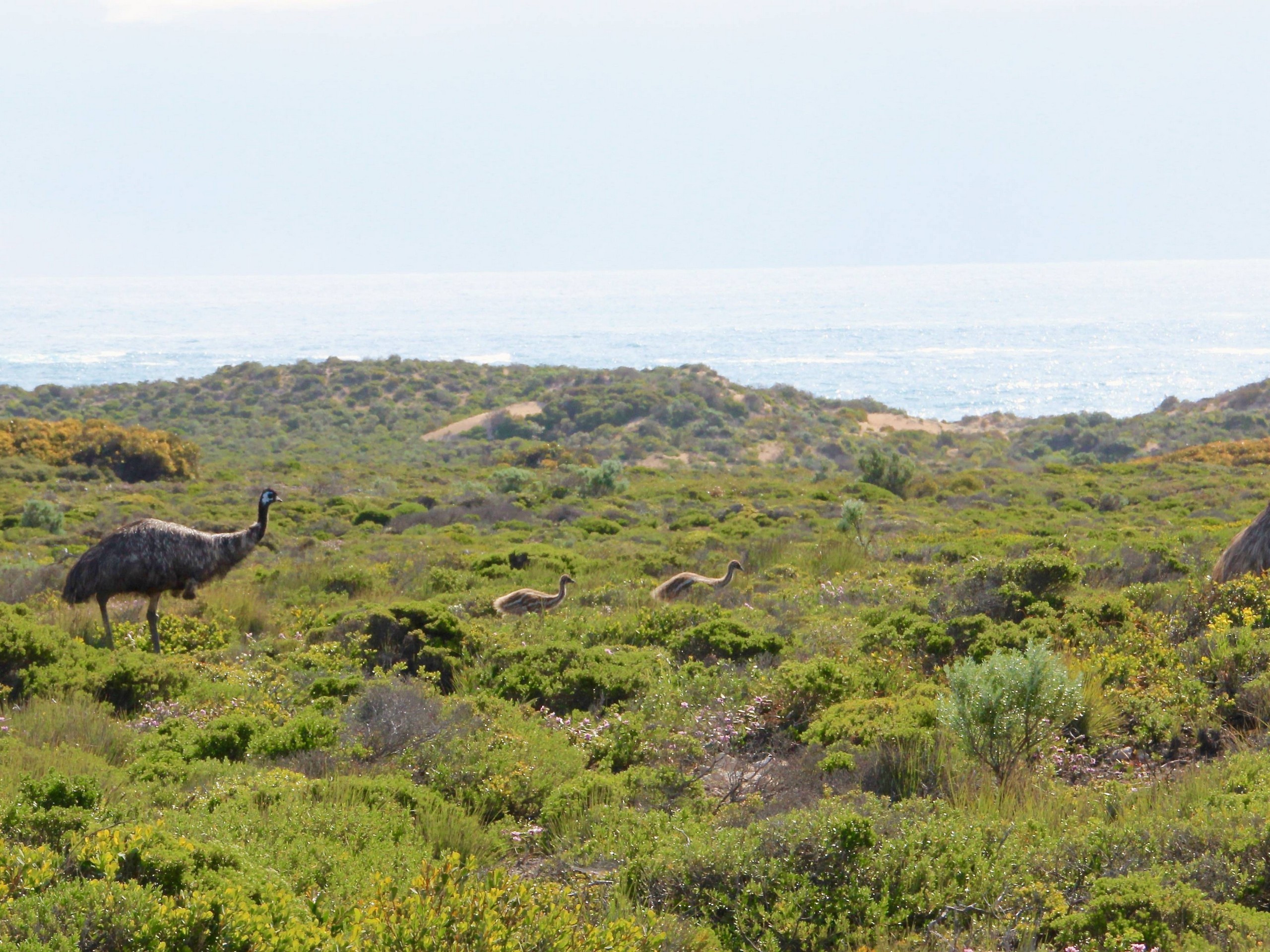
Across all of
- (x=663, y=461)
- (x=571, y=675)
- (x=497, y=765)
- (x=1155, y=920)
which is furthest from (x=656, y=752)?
(x=663, y=461)

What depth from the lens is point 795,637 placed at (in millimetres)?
9164

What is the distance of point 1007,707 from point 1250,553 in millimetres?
5071

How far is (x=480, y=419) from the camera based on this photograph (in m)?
57.8

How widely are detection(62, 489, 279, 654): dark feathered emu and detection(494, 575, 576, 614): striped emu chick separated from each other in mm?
2906

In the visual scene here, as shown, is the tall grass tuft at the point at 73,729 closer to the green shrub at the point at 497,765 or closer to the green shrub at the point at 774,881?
the green shrub at the point at 497,765

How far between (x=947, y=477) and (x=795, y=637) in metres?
24.7

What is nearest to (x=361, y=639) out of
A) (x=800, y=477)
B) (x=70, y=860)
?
(x=70, y=860)

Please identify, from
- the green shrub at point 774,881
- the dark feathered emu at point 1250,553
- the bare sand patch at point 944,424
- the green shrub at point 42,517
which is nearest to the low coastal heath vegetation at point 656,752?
the green shrub at point 774,881

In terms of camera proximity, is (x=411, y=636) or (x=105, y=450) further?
(x=105, y=450)

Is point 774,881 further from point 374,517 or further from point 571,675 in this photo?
point 374,517

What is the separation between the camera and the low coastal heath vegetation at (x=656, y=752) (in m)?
3.94

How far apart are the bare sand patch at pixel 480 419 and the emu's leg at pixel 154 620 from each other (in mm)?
44472

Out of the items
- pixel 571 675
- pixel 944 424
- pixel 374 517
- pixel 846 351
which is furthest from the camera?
pixel 846 351

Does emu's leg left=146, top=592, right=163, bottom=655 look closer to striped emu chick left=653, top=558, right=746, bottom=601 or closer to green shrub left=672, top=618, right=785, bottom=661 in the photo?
green shrub left=672, top=618, right=785, bottom=661
